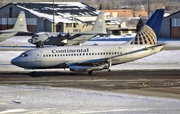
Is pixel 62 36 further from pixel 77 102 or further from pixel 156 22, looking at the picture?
pixel 77 102

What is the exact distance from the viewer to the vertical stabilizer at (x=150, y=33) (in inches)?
1773

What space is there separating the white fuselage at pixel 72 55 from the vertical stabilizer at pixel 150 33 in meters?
0.91

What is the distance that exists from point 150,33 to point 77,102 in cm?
1779

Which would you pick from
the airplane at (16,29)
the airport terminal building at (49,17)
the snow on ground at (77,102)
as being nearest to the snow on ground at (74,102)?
the snow on ground at (77,102)

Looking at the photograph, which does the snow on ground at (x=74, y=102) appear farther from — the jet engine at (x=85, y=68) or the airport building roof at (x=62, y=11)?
the airport building roof at (x=62, y=11)

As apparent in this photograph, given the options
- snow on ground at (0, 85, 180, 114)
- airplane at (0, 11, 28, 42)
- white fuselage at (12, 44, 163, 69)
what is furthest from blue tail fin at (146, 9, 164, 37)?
airplane at (0, 11, 28, 42)

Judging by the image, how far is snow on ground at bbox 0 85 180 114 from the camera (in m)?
26.8

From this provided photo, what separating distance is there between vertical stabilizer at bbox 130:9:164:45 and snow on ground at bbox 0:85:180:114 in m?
12.2

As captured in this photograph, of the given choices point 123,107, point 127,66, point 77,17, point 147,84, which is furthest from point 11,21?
point 123,107

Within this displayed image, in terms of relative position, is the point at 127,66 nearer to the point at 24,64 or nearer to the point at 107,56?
the point at 107,56

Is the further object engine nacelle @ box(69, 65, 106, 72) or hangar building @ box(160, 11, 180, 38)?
hangar building @ box(160, 11, 180, 38)

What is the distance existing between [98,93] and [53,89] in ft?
12.1

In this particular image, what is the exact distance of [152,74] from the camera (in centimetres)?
4341

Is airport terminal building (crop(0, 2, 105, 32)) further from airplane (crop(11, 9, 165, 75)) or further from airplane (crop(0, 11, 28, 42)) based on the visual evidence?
airplane (crop(11, 9, 165, 75))
